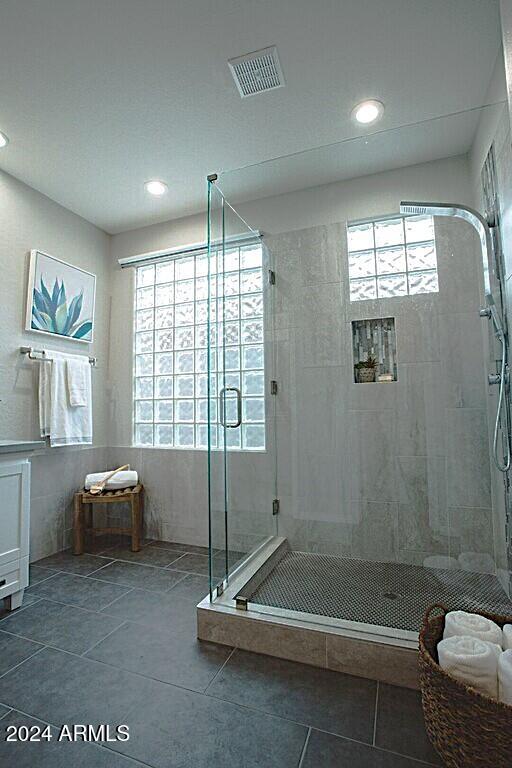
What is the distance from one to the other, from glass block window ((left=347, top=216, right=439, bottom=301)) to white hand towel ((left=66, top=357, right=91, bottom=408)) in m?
2.00

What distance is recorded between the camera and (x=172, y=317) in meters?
3.23

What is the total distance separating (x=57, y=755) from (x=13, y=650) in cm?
66

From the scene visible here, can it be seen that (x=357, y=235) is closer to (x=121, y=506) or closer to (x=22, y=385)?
(x=22, y=385)

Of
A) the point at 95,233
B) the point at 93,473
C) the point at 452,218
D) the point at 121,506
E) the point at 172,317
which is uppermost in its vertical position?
the point at 95,233

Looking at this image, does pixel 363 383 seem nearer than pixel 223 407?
No

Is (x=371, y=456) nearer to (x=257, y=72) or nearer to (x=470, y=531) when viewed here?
(x=470, y=531)

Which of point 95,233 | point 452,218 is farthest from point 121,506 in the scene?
point 452,218

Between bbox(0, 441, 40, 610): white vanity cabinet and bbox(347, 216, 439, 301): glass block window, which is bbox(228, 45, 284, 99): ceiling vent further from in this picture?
bbox(0, 441, 40, 610): white vanity cabinet

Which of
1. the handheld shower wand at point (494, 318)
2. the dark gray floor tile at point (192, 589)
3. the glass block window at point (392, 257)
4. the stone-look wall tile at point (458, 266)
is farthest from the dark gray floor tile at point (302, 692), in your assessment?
the glass block window at point (392, 257)

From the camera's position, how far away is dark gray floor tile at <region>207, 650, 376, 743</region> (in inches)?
50.3

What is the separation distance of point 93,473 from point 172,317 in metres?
1.39

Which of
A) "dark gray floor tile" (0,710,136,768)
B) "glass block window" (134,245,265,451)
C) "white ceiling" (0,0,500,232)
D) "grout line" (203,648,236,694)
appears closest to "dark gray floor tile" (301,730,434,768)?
"grout line" (203,648,236,694)

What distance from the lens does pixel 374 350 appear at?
235 cm

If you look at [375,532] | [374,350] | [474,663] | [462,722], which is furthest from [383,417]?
[462,722]
